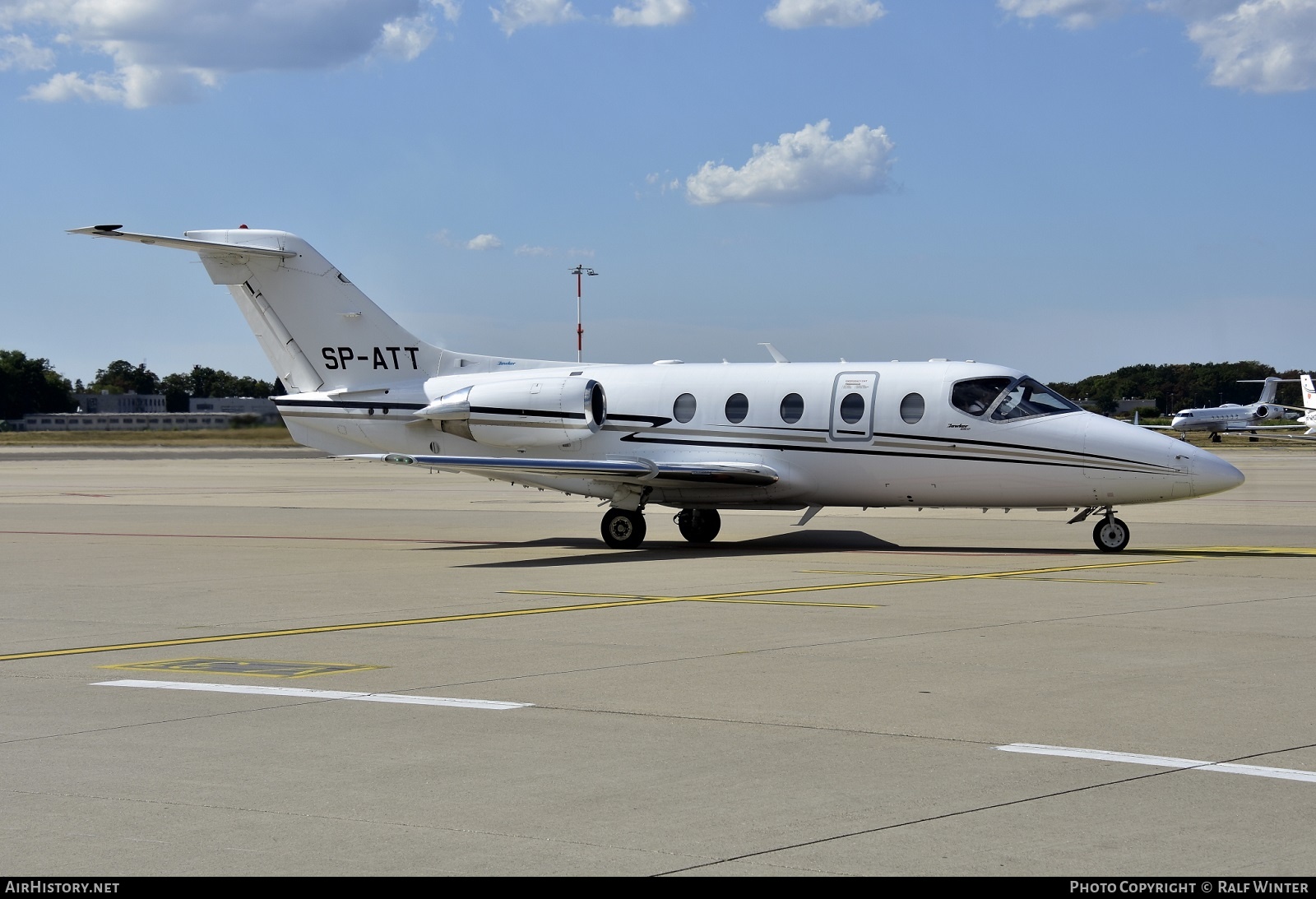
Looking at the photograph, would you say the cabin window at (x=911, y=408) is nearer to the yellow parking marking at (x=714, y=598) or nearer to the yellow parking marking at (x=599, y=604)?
the yellow parking marking at (x=599, y=604)

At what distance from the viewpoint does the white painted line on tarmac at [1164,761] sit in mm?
7016

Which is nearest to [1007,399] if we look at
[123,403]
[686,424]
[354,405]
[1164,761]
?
[686,424]

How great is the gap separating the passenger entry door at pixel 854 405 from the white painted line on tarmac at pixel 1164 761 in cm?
1412

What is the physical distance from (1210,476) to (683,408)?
26.4ft

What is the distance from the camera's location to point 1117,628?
12.4 metres

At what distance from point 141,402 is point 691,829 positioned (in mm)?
137996

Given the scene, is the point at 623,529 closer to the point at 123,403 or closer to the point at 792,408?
the point at 792,408

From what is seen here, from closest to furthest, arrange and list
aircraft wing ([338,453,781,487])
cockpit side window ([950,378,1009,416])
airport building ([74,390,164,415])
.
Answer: cockpit side window ([950,378,1009,416])
aircraft wing ([338,453,781,487])
airport building ([74,390,164,415])

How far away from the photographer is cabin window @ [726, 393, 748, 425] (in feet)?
74.6

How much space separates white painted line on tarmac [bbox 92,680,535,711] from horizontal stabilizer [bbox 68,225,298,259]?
13635 mm

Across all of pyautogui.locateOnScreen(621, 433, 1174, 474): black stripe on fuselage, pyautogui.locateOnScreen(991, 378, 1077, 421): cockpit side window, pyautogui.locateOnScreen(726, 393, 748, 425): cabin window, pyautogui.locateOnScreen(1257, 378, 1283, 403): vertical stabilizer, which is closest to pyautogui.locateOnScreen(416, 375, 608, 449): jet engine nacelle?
pyautogui.locateOnScreen(621, 433, 1174, 474): black stripe on fuselage

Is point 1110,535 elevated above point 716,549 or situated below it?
above

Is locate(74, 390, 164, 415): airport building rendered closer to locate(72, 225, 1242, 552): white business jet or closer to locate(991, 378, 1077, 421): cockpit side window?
locate(72, 225, 1242, 552): white business jet

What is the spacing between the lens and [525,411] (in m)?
23.8
